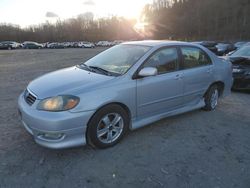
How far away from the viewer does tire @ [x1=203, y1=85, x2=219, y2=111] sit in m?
4.99

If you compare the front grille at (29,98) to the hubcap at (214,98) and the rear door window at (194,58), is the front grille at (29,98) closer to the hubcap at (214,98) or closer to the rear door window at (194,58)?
the rear door window at (194,58)

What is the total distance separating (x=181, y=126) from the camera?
14.0ft

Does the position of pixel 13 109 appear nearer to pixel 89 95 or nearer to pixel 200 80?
pixel 89 95

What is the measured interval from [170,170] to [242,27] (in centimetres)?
5746

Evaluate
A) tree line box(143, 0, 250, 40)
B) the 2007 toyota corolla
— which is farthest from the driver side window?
tree line box(143, 0, 250, 40)

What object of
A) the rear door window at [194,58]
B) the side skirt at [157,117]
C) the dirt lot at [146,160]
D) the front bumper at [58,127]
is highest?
the rear door window at [194,58]

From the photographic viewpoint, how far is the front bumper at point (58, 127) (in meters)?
2.93

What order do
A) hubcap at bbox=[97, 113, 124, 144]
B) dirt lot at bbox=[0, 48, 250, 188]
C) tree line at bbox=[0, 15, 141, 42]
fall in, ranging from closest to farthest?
1. dirt lot at bbox=[0, 48, 250, 188]
2. hubcap at bbox=[97, 113, 124, 144]
3. tree line at bbox=[0, 15, 141, 42]

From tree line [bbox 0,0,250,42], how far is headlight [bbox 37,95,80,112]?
Answer: 172 feet

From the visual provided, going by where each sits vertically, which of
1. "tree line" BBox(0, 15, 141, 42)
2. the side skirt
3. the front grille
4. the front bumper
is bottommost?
the side skirt

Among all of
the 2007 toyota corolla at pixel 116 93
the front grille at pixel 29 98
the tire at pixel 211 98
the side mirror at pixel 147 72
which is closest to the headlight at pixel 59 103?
the 2007 toyota corolla at pixel 116 93

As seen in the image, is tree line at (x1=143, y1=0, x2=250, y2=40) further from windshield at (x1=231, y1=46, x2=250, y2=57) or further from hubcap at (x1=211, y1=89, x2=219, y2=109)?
hubcap at (x1=211, y1=89, x2=219, y2=109)

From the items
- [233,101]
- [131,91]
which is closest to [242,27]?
[233,101]

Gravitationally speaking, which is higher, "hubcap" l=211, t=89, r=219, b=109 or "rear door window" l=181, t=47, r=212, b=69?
"rear door window" l=181, t=47, r=212, b=69
